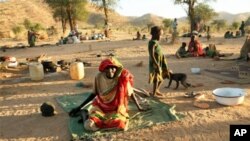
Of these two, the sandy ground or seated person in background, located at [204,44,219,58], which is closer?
the sandy ground

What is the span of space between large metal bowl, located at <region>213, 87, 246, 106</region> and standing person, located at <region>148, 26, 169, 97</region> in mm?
1187

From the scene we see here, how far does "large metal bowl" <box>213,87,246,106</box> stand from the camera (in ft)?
18.2

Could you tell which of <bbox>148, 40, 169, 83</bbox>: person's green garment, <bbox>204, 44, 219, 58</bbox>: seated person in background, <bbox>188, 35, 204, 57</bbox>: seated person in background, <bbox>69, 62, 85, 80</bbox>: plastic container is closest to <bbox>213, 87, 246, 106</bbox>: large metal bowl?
<bbox>148, 40, 169, 83</bbox>: person's green garment

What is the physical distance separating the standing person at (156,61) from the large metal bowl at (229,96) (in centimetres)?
119

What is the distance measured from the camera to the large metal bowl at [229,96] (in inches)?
219

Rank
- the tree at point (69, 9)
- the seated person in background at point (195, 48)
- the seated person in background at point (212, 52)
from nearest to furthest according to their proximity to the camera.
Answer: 1. the seated person in background at point (212, 52)
2. the seated person in background at point (195, 48)
3. the tree at point (69, 9)

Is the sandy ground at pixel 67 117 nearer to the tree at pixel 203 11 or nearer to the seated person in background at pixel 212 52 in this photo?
the seated person in background at pixel 212 52

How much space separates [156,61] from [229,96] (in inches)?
60.4

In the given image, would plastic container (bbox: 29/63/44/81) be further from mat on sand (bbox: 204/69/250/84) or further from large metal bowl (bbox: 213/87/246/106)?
large metal bowl (bbox: 213/87/246/106)

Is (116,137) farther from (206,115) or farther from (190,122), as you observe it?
(206,115)

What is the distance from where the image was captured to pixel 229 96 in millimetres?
5566

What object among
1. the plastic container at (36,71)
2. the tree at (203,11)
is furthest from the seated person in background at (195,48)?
the tree at (203,11)

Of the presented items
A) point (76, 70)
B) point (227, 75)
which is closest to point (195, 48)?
point (227, 75)

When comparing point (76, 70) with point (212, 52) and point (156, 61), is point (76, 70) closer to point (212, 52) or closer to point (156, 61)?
point (156, 61)
